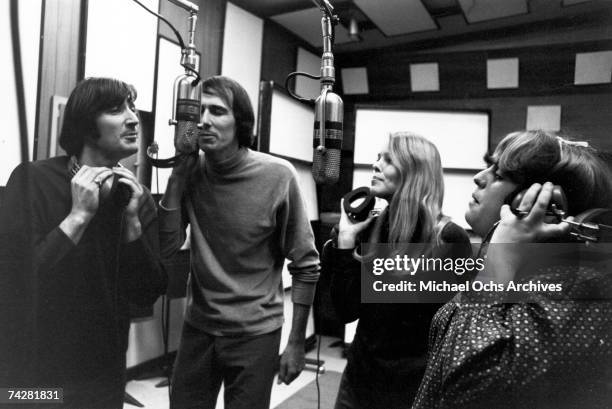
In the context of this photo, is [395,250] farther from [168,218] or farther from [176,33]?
[176,33]

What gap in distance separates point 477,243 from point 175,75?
0.59m

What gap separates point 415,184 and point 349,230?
0.52ft

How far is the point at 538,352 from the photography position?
507mm

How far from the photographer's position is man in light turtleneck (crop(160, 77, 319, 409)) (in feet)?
2.67

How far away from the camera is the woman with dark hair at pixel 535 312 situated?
506 mm

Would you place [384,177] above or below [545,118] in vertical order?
below

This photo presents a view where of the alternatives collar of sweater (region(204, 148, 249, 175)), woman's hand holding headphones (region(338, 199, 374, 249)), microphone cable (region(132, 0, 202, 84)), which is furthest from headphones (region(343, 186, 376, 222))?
microphone cable (region(132, 0, 202, 84))

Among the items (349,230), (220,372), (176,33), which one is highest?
(176,33)

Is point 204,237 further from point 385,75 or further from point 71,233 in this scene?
point 385,75

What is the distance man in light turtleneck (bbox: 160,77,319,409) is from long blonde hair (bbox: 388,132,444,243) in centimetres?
18

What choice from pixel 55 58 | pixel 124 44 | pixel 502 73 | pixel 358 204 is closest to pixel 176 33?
pixel 124 44

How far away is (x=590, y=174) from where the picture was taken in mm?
553

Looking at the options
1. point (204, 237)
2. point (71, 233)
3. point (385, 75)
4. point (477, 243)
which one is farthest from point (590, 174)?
point (71, 233)

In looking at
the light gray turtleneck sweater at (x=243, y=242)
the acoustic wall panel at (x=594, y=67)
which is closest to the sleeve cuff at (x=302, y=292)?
the light gray turtleneck sweater at (x=243, y=242)
